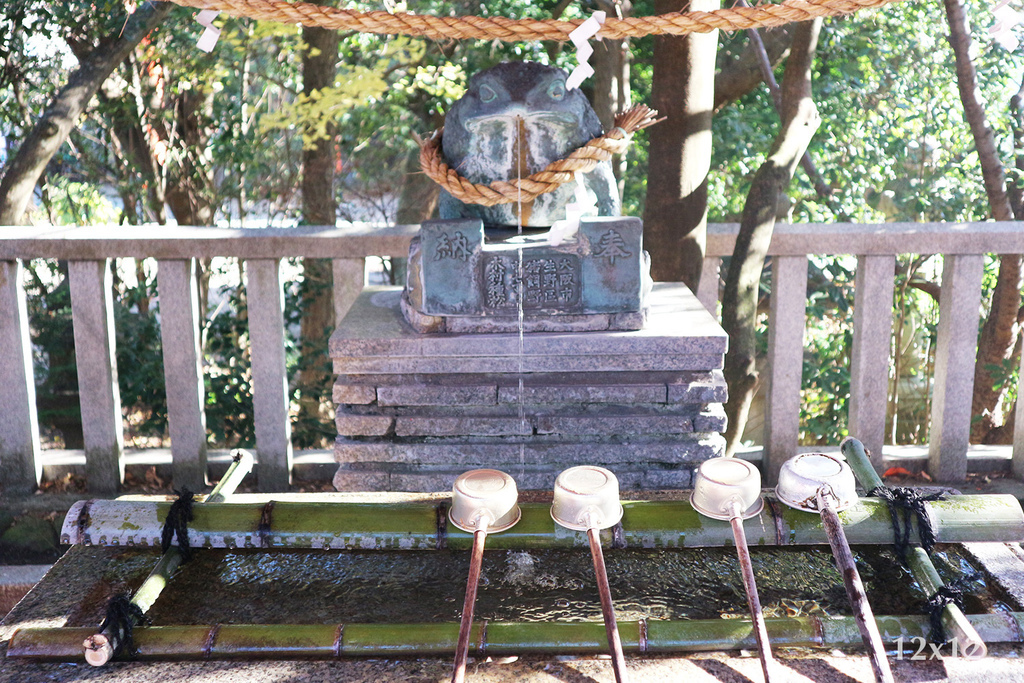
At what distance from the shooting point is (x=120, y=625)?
1697mm

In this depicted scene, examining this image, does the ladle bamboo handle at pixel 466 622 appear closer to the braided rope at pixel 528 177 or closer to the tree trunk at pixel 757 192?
the braided rope at pixel 528 177

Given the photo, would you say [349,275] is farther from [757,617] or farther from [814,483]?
[757,617]

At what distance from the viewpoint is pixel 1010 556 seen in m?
2.07

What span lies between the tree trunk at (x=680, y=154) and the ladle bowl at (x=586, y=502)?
5.35 feet

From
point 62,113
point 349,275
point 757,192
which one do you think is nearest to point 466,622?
point 349,275

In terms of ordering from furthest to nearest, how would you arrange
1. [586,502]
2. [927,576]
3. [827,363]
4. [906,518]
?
1. [827,363]
2. [906,518]
3. [927,576]
4. [586,502]

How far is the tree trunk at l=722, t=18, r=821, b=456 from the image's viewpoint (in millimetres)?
3352

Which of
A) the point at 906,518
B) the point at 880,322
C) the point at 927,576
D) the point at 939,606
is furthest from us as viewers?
the point at 880,322

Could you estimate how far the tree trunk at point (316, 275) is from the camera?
4543mm

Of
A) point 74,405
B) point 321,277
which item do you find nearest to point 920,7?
point 321,277

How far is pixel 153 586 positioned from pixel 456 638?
2.22 feet

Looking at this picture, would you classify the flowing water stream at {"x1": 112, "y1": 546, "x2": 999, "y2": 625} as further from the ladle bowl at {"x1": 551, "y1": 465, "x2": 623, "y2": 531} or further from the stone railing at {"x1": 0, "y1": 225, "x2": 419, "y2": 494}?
the stone railing at {"x1": 0, "y1": 225, "x2": 419, "y2": 494}

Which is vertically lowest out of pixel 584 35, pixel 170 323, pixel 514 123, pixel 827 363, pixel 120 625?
pixel 827 363

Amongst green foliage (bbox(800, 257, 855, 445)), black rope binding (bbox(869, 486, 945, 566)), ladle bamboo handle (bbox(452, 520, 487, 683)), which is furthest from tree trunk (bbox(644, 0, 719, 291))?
green foliage (bbox(800, 257, 855, 445))
